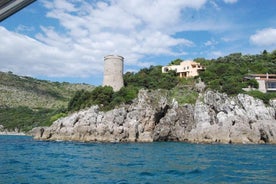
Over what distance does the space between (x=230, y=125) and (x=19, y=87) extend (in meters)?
86.5

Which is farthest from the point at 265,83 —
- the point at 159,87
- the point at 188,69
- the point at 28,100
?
the point at 28,100

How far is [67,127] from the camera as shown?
1742 inches

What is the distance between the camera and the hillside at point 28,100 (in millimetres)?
89562

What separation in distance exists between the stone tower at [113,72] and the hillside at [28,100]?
2807cm

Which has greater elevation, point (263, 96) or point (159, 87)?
point (159, 87)

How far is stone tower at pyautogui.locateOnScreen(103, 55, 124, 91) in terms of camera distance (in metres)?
52.6

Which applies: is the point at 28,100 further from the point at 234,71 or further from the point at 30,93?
the point at 234,71

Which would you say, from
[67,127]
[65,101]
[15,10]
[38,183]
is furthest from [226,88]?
[65,101]

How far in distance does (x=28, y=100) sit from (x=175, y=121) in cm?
7421

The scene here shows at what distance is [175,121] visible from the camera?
43.5 m

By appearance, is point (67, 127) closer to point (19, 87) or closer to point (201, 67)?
point (201, 67)

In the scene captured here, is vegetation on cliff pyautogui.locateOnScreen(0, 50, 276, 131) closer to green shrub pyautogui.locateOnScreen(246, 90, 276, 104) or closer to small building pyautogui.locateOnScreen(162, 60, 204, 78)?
green shrub pyautogui.locateOnScreen(246, 90, 276, 104)

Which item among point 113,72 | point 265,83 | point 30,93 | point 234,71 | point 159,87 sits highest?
point 30,93

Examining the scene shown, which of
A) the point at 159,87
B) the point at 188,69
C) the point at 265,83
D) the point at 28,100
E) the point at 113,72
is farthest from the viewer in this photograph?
the point at 28,100
